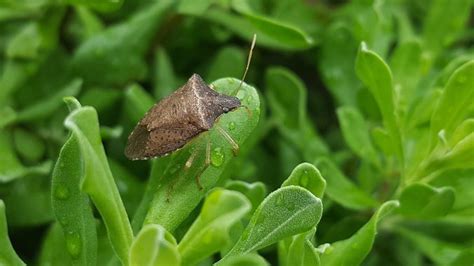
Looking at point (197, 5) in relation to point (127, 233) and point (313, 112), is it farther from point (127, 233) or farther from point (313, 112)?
point (127, 233)

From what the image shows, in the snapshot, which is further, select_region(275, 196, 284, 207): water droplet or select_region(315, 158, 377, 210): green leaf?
select_region(315, 158, 377, 210): green leaf

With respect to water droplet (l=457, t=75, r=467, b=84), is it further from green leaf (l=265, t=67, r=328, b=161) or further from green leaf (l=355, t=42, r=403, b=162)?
green leaf (l=265, t=67, r=328, b=161)

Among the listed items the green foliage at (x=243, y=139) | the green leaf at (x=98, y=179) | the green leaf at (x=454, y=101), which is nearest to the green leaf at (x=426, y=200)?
the green foliage at (x=243, y=139)

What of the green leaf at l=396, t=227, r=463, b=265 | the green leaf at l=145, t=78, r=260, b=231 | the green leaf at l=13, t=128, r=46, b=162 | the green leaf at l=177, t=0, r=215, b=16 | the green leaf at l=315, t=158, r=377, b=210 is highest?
the green leaf at l=177, t=0, r=215, b=16

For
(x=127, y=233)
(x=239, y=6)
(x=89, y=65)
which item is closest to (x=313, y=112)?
(x=239, y=6)

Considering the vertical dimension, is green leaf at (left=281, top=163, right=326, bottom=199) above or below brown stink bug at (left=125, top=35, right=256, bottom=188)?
above

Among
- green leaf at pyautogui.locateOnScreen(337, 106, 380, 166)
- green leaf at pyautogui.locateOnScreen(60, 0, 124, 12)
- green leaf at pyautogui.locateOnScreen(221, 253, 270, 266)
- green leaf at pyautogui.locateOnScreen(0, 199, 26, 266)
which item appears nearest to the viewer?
green leaf at pyautogui.locateOnScreen(221, 253, 270, 266)

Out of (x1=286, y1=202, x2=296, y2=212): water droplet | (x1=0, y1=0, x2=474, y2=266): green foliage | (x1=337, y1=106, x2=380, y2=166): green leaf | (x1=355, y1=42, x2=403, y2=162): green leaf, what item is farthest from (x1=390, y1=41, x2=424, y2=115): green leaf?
(x1=286, y1=202, x2=296, y2=212): water droplet

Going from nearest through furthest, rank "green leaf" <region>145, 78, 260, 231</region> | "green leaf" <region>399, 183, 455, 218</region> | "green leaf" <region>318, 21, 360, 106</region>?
1. "green leaf" <region>145, 78, 260, 231</region>
2. "green leaf" <region>399, 183, 455, 218</region>
3. "green leaf" <region>318, 21, 360, 106</region>
